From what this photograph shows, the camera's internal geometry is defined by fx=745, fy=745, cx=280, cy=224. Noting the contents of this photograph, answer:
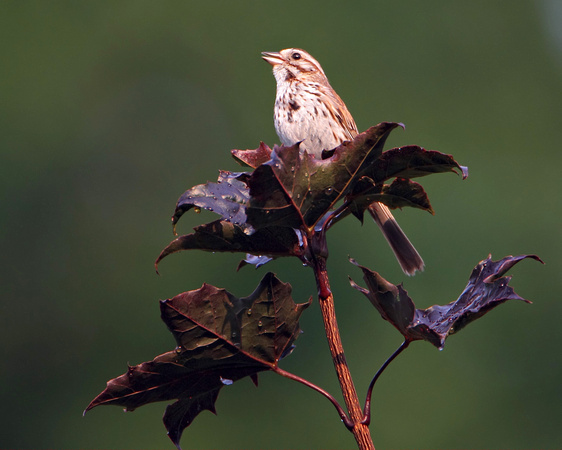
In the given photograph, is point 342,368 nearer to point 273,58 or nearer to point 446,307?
Answer: point 446,307

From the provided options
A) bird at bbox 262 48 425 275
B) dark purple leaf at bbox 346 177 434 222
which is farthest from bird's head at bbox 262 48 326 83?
dark purple leaf at bbox 346 177 434 222

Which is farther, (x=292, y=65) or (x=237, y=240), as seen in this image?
(x=292, y=65)

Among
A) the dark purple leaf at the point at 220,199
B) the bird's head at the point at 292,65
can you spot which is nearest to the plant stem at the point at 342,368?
the dark purple leaf at the point at 220,199

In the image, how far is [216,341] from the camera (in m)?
1.23

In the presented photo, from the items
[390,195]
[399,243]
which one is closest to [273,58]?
[399,243]

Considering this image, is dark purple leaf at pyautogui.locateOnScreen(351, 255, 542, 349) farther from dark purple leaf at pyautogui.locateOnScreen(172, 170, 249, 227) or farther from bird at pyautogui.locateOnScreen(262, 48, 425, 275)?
bird at pyautogui.locateOnScreen(262, 48, 425, 275)

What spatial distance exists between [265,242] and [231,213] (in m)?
0.08

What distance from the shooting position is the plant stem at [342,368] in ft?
3.74

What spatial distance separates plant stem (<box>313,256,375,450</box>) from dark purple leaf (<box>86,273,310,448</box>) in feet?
0.15

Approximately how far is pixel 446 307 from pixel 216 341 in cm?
41

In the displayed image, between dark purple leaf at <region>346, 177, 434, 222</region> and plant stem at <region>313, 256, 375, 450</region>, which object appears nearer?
plant stem at <region>313, 256, 375, 450</region>

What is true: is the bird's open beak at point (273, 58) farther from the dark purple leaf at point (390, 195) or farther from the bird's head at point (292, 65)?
the dark purple leaf at point (390, 195)

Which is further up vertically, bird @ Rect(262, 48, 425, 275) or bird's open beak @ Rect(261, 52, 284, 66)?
bird's open beak @ Rect(261, 52, 284, 66)

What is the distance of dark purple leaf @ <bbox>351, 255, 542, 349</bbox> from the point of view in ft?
3.87
